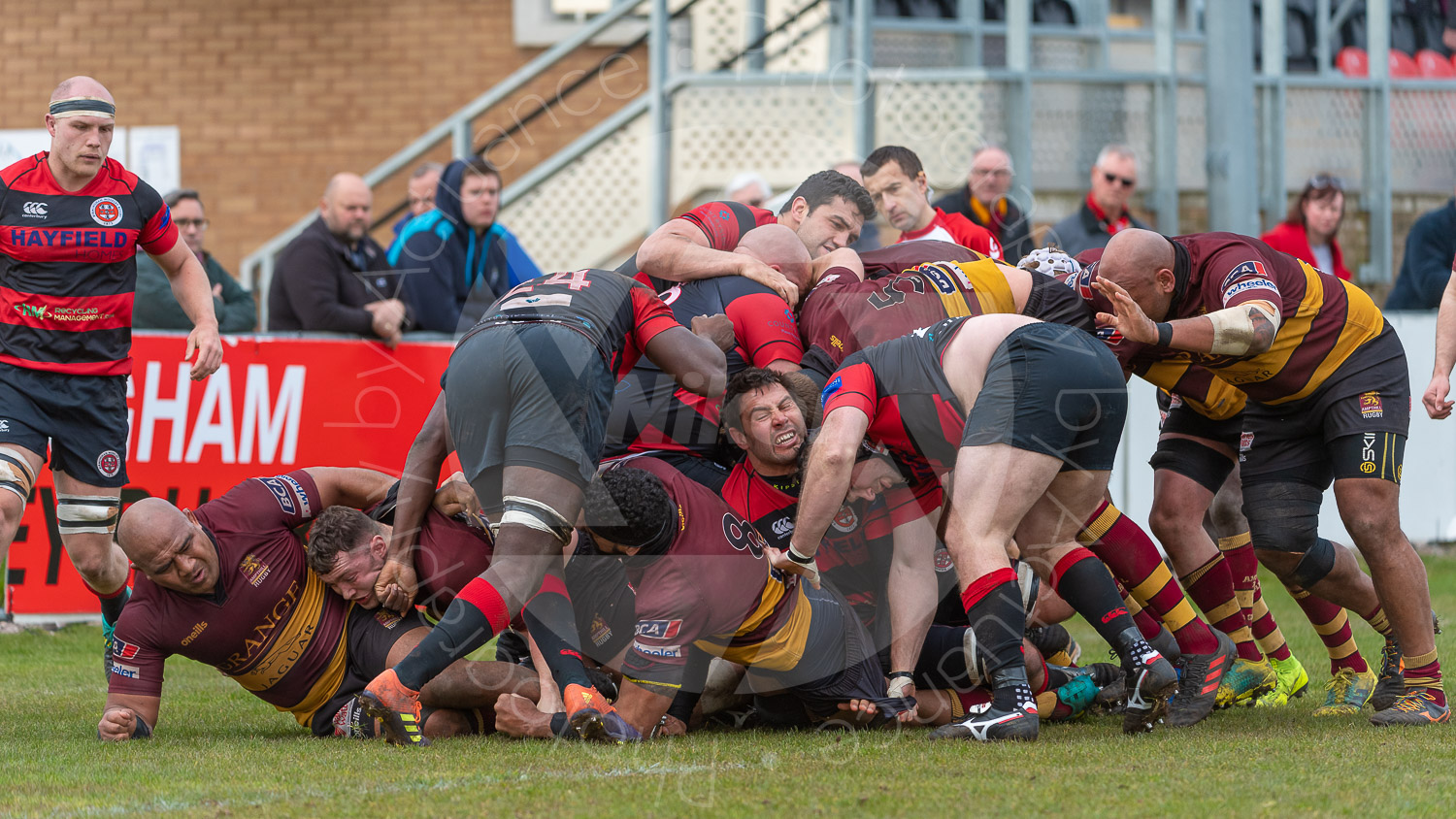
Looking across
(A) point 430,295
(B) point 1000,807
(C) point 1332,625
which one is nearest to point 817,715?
(B) point 1000,807

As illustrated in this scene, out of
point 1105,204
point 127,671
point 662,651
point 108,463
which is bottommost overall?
point 127,671

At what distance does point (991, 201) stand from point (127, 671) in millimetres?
5735

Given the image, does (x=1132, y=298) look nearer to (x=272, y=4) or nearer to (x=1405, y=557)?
(x=1405, y=557)

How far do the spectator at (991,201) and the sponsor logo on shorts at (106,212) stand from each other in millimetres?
4738

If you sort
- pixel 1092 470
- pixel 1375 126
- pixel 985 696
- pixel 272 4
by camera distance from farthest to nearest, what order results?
pixel 272 4 → pixel 1375 126 → pixel 985 696 → pixel 1092 470

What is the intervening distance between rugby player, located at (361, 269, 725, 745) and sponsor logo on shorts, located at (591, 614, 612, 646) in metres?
0.12

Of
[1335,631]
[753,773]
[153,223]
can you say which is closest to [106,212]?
[153,223]

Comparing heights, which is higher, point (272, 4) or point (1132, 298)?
point (272, 4)

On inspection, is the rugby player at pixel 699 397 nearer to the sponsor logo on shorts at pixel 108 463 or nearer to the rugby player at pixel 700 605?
the rugby player at pixel 700 605

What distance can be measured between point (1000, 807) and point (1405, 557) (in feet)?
7.53

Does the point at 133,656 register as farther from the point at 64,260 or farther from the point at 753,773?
the point at 753,773

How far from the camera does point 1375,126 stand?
40.9 ft

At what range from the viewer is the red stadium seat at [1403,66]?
45.1ft

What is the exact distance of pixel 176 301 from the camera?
850 centimetres
